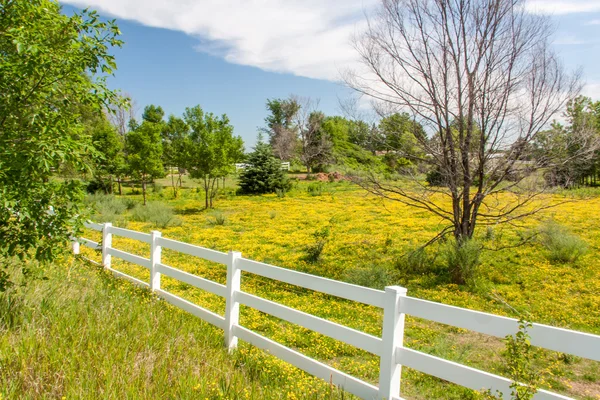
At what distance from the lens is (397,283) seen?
896cm

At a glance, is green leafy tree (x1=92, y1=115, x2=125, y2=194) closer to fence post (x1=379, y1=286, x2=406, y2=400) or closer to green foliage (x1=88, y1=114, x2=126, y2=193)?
green foliage (x1=88, y1=114, x2=126, y2=193)

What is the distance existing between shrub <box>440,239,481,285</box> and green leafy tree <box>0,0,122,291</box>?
24.4 feet

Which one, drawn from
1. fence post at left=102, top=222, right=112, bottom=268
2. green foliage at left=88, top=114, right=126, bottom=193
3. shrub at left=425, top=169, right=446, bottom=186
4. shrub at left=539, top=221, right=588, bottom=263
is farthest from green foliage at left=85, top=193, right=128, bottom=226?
shrub at left=539, top=221, right=588, bottom=263

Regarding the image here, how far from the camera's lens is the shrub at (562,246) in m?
10.4

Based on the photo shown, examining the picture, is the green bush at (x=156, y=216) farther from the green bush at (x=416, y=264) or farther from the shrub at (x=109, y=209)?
the green bush at (x=416, y=264)

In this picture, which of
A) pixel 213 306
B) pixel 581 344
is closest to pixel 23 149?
pixel 213 306

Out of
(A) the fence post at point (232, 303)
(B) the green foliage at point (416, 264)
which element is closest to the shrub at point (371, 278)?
(B) the green foliage at point (416, 264)

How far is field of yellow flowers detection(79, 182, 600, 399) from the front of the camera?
514 centimetres

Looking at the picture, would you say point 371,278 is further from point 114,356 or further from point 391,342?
point 114,356

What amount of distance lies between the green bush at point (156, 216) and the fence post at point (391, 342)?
1551cm

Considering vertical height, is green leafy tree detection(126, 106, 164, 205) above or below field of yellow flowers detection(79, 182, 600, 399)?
above

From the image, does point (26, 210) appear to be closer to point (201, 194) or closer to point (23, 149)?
point (23, 149)

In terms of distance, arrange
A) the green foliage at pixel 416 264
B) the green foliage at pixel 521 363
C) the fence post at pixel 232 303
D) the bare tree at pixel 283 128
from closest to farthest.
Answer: the green foliage at pixel 521 363, the fence post at pixel 232 303, the green foliage at pixel 416 264, the bare tree at pixel 283 128

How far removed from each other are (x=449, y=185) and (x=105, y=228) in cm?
740
